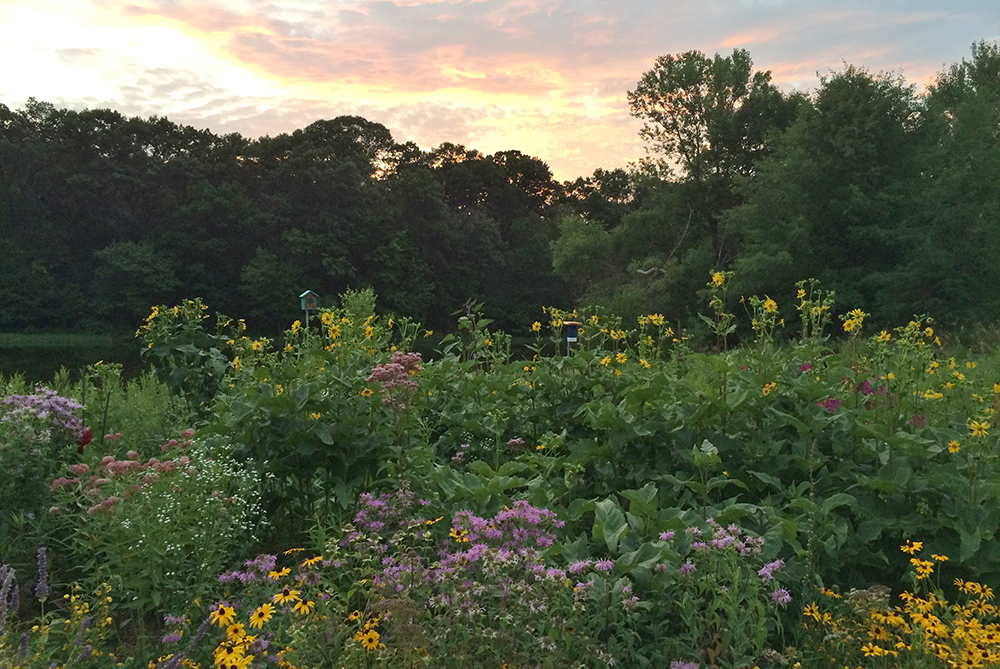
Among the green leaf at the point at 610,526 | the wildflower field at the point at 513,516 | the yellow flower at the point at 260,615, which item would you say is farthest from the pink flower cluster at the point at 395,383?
the yellow flower at the point at 260,615

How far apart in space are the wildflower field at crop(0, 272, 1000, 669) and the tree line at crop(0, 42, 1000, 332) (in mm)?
21999

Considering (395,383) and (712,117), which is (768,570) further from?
(712,117)

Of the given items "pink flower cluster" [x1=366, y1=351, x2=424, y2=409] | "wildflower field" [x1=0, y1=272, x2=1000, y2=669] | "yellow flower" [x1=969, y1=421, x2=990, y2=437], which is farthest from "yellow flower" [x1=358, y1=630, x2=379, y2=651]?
"yellow flower" [x1=969, y1=421, x2=990, y2=437]

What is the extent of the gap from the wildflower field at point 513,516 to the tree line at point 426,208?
2200cm

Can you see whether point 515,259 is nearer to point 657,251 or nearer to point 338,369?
point 657,251

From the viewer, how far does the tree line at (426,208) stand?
25.5 metres

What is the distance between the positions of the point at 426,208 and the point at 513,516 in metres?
37.7

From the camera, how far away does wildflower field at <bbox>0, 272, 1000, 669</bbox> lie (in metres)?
2.32

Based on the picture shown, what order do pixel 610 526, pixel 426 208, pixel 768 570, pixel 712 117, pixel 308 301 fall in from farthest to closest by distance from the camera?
pixel 426 208, pixel 712 117, pixel 308 301, pixel 610 526, pixel 768 570

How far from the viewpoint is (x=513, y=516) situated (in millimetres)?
2641

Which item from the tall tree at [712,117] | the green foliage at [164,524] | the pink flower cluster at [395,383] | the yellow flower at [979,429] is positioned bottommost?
the green foliage at [164,524]

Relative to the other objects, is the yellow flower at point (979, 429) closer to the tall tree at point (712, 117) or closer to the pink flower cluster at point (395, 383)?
the pink flower cluster at point (395, 383)

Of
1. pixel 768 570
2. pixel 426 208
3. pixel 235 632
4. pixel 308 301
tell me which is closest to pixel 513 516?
pixel 768 570

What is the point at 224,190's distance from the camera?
35812 mm
